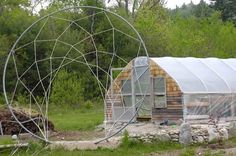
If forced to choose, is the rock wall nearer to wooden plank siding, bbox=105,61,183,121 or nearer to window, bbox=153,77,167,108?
wooden plank siding, bbox=105,61,183,121

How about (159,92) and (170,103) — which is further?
(159,92)

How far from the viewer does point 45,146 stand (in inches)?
533

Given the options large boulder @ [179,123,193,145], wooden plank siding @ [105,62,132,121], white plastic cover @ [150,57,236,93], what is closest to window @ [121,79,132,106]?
wooden plank siding @ [105,62,132,121]

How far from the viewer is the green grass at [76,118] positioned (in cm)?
1927

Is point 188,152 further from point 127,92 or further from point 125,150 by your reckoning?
point 127,92

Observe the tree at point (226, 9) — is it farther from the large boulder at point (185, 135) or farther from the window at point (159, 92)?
the large boulder at point (185, 135)

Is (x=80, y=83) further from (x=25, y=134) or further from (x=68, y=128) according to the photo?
(x=25, y=134)

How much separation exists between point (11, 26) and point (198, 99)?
66.0ft

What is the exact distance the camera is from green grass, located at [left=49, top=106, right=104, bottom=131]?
19.3 metres

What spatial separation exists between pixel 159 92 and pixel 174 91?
2.78 feet

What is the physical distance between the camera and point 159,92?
18.1 meters

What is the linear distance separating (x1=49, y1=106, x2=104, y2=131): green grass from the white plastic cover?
145 inches

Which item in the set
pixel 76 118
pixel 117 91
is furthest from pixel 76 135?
pixel 76 118

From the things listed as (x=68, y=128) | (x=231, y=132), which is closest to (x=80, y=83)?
(x=68, y=128)
